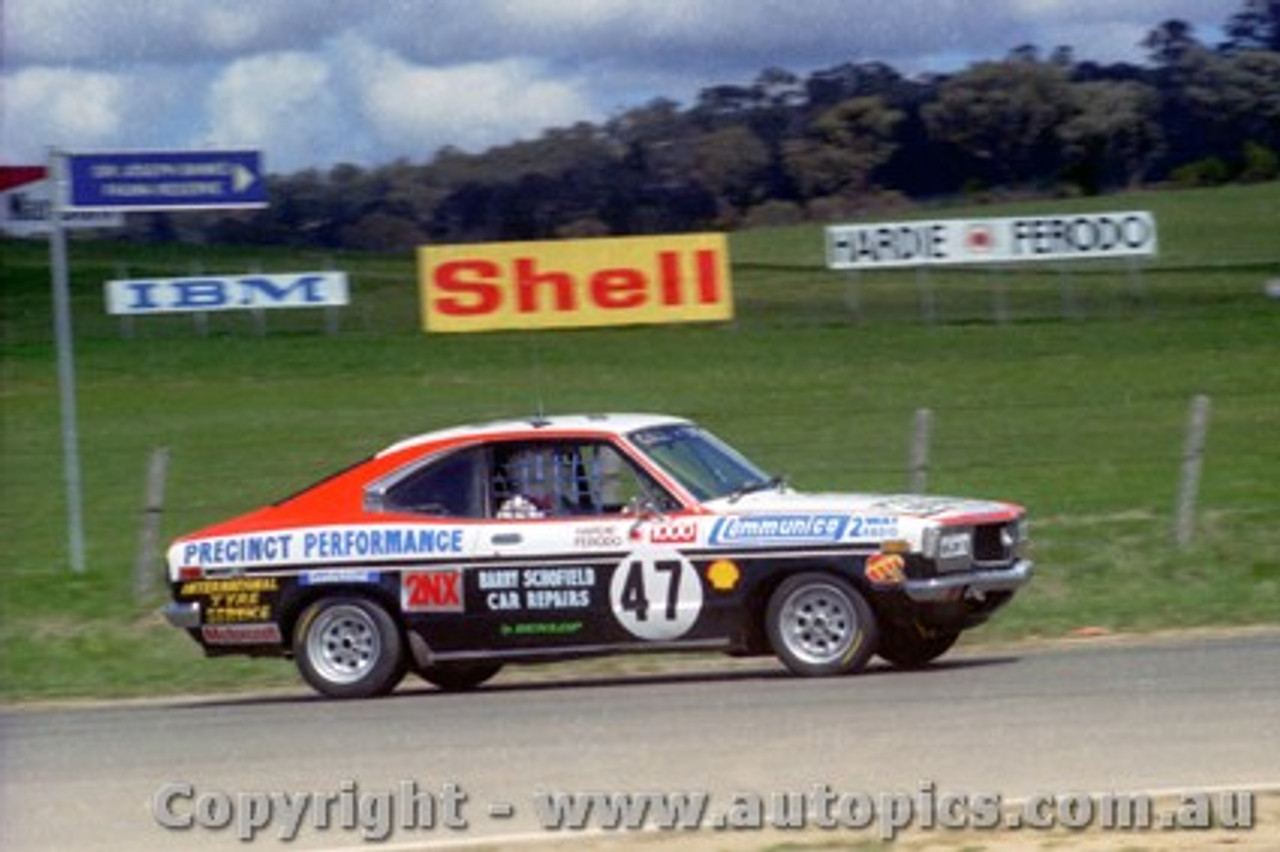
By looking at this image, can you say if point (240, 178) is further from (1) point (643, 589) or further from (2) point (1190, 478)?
(1) point (643, 589)

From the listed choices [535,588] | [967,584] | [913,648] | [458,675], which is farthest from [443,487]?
[967,584]

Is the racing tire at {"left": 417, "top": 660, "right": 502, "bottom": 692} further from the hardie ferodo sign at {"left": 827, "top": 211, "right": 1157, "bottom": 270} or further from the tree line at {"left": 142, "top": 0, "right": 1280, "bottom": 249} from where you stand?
the tree line at {"left": 142, "top": 0, "right": 1280, "bottom": 249}

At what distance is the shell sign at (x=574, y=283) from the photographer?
40.5 metres

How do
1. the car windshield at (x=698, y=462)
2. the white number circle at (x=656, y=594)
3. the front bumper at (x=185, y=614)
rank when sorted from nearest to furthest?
the white number circle at (x=656, y=594) → the car windshield at (x=698, y=462) → the front bumper at (x=185, y=614)

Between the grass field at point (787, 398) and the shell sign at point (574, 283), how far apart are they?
2.82ft

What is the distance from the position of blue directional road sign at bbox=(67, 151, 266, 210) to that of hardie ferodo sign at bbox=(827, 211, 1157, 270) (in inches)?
1194

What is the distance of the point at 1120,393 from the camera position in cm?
3416

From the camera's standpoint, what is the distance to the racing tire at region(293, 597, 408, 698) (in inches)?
573

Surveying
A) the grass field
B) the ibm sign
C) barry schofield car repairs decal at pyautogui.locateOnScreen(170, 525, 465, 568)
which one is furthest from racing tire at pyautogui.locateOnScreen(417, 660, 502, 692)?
the ibm sign

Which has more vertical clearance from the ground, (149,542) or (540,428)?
(540,428)

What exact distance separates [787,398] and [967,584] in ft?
67.4

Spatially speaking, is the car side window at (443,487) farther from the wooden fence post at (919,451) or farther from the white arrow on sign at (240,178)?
the white arrow on sign at (240,178)

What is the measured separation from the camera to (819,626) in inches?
556

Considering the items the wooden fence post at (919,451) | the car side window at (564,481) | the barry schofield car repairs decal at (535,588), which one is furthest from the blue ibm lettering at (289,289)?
the barry schofield car repairs decal at (535,588)
